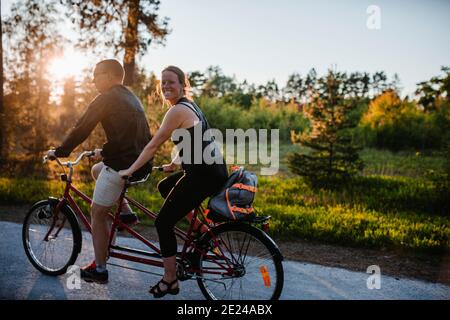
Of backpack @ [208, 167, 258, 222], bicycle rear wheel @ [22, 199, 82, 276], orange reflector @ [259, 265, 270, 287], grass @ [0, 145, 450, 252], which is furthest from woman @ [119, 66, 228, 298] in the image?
grass @ [0, 145, 450, 252]

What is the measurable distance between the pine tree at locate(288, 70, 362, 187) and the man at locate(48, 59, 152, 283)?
7.05 metres

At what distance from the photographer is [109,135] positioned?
3787 millimetres

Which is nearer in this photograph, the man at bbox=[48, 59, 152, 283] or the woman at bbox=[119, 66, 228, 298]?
the woman at bbox=[119, 66, 228, 298]

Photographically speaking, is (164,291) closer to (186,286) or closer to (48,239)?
(186,286)

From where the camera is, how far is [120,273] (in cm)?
437

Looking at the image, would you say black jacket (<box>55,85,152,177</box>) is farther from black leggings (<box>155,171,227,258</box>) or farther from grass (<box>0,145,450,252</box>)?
grass (<box>0,145,450,252</box>)

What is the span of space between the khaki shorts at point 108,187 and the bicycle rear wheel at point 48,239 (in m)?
0.66

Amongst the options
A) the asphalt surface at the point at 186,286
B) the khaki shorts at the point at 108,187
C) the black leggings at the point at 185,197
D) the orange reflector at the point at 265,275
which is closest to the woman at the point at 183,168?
the black leggings at the point at 185,197

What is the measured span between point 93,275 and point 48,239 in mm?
825

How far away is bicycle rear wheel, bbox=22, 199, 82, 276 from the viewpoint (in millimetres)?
4277

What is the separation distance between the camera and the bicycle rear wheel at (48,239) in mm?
4277

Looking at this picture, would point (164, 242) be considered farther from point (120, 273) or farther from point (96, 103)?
point (96, 103)
